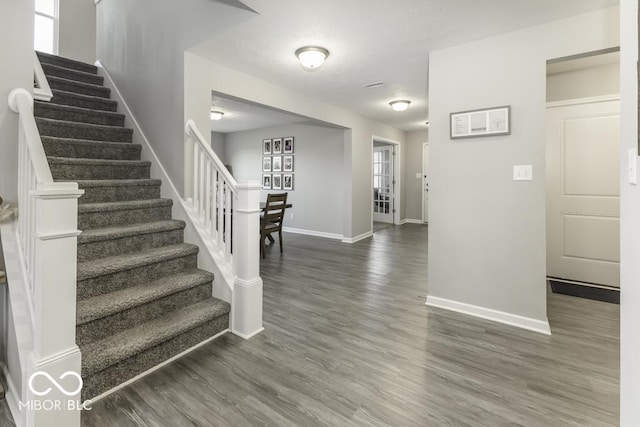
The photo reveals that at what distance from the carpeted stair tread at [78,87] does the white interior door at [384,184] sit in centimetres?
578

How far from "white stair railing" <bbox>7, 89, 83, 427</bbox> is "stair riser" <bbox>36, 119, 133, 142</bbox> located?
1722 mm

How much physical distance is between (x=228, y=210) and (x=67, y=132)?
181 centimetres

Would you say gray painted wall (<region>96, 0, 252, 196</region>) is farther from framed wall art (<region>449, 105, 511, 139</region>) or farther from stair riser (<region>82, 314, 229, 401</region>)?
framed wall art (<region>449, 105, 511, 139</region>)

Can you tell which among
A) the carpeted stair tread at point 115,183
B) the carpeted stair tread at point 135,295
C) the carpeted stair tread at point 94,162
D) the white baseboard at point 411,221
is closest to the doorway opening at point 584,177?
the carpeted stair tread at point 135,295

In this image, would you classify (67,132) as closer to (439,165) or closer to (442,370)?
(439,165)

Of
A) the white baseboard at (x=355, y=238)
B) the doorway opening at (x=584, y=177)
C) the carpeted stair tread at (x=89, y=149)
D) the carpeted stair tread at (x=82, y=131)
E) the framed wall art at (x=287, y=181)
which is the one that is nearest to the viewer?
the carpeted stair tread at (x=89, y=149)

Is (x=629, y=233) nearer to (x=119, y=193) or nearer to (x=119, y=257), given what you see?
(x=119, y=257)

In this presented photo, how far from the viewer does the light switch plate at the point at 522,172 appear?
7.84 feet

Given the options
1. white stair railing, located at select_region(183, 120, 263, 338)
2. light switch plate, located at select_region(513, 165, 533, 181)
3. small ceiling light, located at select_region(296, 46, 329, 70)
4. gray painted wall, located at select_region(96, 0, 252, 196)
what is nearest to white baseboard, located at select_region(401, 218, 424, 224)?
light switch plate, located at select_region(513, 165, 533, 181)

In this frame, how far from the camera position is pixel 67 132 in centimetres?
287

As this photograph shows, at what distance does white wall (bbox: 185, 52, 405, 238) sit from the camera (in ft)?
9.55

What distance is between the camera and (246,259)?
2268 millimetres

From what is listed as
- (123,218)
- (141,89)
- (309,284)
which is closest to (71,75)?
(141,89)

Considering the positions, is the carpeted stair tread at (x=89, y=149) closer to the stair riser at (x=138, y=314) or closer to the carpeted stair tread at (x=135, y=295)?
the carpeted stair tread at (x=135, y=295)
